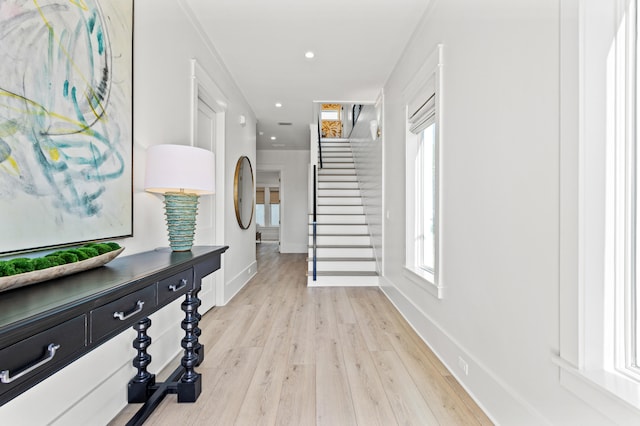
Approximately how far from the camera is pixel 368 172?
5672 millimetres

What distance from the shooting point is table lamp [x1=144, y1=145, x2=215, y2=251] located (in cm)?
177

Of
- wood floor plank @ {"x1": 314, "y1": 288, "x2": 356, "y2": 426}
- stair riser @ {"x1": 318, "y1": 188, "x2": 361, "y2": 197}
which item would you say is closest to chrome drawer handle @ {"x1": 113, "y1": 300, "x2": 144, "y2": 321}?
wood floor plank @ {"x1": 314, "y1": 288, "x2": 356, "y2": 426}

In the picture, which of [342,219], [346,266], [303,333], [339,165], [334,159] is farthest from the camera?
[334,159]

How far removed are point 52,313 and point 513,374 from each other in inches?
72.5

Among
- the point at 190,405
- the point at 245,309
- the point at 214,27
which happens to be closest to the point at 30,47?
the point at 190,405

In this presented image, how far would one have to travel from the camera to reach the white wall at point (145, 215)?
1.36m

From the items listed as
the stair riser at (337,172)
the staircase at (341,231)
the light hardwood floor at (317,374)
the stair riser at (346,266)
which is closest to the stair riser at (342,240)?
the staircase at (341,231)

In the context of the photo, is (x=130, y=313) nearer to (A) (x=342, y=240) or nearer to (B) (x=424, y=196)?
(B) (x=424, y=196)

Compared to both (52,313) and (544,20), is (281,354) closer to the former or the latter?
(52,313)

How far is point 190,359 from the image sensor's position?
6.16 feet

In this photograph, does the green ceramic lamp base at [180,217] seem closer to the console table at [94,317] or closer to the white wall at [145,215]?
the console table at [94,317]

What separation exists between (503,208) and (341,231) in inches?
165

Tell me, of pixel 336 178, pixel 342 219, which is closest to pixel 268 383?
pixel 342 219

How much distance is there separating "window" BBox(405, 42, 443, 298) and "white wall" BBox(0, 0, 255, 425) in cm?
203
